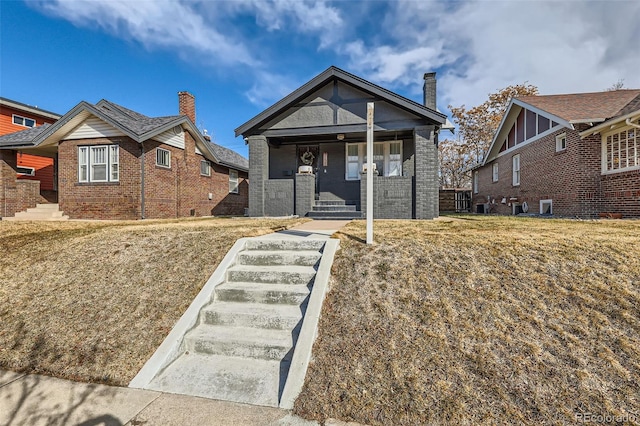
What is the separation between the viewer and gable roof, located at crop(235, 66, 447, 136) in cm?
922

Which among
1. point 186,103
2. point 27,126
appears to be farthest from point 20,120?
point 186,103

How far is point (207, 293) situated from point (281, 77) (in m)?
18.3

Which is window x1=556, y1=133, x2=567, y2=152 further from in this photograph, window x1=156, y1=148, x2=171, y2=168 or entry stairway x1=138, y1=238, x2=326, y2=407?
window x1=156, y1=148, x2=171, y2=168

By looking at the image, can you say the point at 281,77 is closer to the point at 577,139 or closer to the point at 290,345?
the point at 577,139

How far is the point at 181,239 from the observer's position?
5559mm

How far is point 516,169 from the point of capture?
51.1 feet

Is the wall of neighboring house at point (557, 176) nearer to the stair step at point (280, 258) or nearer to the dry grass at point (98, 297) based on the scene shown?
the stair step at point (280, 258)

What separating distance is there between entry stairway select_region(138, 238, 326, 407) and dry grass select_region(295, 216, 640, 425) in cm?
36

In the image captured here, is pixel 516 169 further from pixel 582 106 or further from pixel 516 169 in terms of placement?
pixel 582 106

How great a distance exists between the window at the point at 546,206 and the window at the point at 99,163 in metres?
18.2

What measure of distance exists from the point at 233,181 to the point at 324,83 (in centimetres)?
1128

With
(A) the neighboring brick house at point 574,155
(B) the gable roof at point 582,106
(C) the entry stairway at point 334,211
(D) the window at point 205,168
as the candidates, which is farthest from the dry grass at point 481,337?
(D) the window at point 205,168

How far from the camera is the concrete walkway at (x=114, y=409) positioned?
2215 millimetres

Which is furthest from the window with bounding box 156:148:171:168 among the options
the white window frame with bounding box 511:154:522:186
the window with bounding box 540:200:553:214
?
the white window frame with bounding box 511:154:522:186
